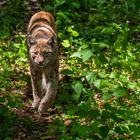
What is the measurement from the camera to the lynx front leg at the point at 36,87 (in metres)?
7.08

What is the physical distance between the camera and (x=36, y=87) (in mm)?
7098

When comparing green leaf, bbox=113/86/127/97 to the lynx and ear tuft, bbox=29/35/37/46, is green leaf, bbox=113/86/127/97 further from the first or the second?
ear tuft, bbox=29/35/37/46

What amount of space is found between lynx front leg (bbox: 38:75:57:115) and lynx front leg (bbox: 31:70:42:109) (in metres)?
→ 0.14

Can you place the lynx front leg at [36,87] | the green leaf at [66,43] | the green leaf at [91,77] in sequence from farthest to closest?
the green leaf at [66,43], the lynx front leg at [36,87], the green leaf at [91,77]

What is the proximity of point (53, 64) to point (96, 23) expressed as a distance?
10.2 feet

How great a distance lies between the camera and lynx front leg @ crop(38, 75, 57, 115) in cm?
688

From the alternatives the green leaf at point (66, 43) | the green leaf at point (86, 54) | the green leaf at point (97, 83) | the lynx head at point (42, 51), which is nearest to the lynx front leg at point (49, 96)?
the lynx head at point (42, 51)

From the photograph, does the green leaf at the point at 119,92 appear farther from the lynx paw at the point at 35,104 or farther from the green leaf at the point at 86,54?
the lynx paw at the point at 35,104

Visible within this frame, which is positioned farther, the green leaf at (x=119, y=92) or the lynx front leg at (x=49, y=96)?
the lynx front leg at (x=49, y=96)

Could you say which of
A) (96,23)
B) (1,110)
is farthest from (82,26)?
(1,110)

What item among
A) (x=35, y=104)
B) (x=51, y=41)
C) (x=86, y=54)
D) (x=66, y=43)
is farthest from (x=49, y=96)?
(x=86, y=54)

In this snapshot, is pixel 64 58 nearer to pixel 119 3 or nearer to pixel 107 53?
pixel 107 53

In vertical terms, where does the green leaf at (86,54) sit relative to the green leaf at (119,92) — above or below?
above

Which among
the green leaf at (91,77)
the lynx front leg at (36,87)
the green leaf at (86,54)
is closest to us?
the green leaf at (86,54)
